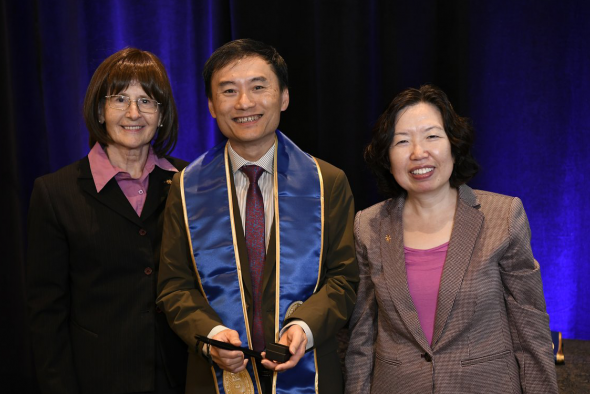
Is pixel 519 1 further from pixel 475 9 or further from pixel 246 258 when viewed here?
pixel 246 258

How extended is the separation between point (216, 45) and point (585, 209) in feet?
6.16

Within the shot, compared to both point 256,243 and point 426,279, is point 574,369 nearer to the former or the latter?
point 426,279

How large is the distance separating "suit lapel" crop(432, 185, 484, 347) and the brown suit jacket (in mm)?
262

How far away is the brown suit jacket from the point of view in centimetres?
176

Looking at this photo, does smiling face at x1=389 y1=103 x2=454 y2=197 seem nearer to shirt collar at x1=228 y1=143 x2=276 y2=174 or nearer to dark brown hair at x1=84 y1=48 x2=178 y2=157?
shirt collar at x1=228 y1=143 x2=276 y2=174

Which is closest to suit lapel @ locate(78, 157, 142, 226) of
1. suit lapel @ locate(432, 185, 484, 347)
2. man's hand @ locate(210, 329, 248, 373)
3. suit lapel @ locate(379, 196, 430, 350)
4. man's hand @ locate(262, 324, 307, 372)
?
man's hand @ locate(210, 329, 248, 373)

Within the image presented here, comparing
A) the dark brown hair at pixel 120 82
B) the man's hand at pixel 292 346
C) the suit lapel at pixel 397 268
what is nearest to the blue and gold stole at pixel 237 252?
the man's hand at pixel 292 346

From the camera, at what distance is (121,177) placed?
81.5 inches

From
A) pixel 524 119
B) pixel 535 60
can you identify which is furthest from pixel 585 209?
pixel 535 60

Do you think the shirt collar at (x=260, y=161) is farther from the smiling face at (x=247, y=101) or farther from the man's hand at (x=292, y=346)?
the man's hand at (x=292, y=346)

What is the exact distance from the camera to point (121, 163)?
2098mm

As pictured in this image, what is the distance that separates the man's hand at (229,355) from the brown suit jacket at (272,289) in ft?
0.18

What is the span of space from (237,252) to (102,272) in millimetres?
454

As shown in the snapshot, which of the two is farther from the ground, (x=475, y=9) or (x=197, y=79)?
(x=475, y=9)
